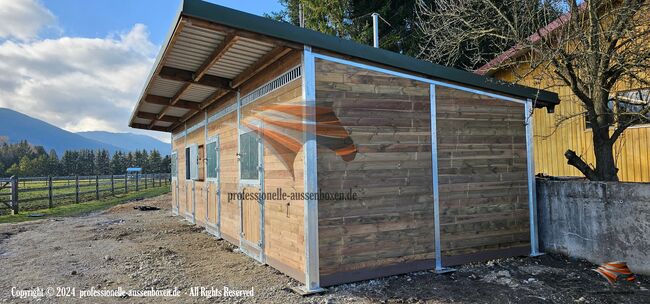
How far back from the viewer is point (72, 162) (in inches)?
2410

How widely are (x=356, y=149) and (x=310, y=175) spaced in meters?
0.67

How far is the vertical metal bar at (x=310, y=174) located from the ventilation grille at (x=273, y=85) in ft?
0.64

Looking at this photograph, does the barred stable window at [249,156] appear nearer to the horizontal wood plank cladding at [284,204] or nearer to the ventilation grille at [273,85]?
the horizontal wood plank cladding at [284,204]

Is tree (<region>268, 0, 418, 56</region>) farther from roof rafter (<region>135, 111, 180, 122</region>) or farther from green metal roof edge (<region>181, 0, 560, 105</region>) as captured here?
green metal roof edge (<region>181, 0, 560, 105</region>)

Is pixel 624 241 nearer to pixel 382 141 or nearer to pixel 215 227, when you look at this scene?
pixel 382 141

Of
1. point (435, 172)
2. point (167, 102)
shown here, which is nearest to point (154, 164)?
point (167, 102)

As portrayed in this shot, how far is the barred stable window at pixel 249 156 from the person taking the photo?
5.44m

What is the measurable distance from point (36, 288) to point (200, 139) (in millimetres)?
4419

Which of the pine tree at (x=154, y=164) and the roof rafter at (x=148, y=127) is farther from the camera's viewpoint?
the pine tree at (x=154, y=164)

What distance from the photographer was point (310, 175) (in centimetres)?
419

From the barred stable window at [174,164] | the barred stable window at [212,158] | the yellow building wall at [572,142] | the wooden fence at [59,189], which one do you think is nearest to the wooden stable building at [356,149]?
the barred stable window at [212,158]

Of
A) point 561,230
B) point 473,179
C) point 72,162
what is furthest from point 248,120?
point 72,162

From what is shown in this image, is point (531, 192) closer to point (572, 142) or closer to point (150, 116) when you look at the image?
point (572, 142)

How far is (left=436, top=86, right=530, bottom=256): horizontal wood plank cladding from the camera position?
5.10 metres
